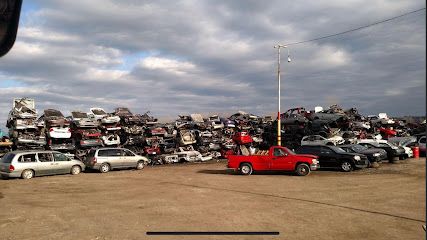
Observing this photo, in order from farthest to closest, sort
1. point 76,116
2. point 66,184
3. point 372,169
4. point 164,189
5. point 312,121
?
point 312,121 → point 76,116 → point 372,169 → point 66,184 → point 164,189

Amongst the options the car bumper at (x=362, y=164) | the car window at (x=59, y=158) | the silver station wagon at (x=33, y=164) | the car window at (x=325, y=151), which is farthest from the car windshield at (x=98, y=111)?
the car bumper at (x=362, y=164)

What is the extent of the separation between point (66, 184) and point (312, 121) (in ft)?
88.9

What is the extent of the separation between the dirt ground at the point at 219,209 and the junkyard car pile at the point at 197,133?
905cm

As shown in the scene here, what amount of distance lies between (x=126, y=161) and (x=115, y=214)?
651 inches

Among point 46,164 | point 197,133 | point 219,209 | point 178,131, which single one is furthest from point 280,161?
point 178,131

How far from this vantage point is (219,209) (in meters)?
11.6

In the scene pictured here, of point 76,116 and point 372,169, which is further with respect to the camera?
point 76,116

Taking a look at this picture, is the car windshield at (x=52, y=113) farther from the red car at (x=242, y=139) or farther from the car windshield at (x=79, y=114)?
the red car at (x=242, y=139)

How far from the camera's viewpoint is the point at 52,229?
30.9 ft

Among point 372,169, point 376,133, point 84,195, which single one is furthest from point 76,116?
point 376,133

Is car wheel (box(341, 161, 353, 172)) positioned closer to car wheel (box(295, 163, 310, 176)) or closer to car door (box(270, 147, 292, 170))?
car wheel (box(295, 163, 310, 176))

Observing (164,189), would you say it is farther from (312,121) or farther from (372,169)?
(312,121)

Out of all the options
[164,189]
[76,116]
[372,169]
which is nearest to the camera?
[164,189]

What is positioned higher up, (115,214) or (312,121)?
(312,121)
